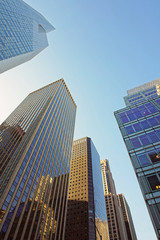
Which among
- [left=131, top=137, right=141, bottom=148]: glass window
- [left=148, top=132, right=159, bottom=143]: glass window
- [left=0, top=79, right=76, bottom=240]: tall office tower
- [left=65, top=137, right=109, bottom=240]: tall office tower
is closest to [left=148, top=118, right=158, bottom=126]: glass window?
[left=148, top=132, right=159, bottom=143]: glass window

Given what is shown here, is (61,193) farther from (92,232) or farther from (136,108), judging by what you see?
(136,108)

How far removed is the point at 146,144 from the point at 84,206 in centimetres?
9501

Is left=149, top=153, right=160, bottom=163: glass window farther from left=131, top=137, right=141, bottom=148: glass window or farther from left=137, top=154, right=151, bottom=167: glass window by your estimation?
left=131, top=137, right=141, bottom=148: glass window

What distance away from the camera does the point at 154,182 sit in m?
18.3

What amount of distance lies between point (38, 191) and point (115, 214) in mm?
130775

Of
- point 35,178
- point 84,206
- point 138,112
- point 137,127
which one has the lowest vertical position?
point 137,127

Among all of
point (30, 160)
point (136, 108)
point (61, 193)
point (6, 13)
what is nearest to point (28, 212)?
point (30, 160)

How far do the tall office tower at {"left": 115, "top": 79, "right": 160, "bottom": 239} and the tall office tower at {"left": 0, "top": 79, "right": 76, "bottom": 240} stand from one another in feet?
116

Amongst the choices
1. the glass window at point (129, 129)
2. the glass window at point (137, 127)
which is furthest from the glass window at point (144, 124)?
the glass window at point (129, 129)

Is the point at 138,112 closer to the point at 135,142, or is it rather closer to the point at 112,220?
the point at 135,142

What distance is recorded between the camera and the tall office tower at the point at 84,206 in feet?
296

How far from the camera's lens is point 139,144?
24.2 meters

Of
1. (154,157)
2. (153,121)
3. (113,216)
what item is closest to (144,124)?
(153,121)

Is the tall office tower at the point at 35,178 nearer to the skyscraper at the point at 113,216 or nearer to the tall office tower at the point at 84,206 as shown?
the tall office tower at the point at 84,206
